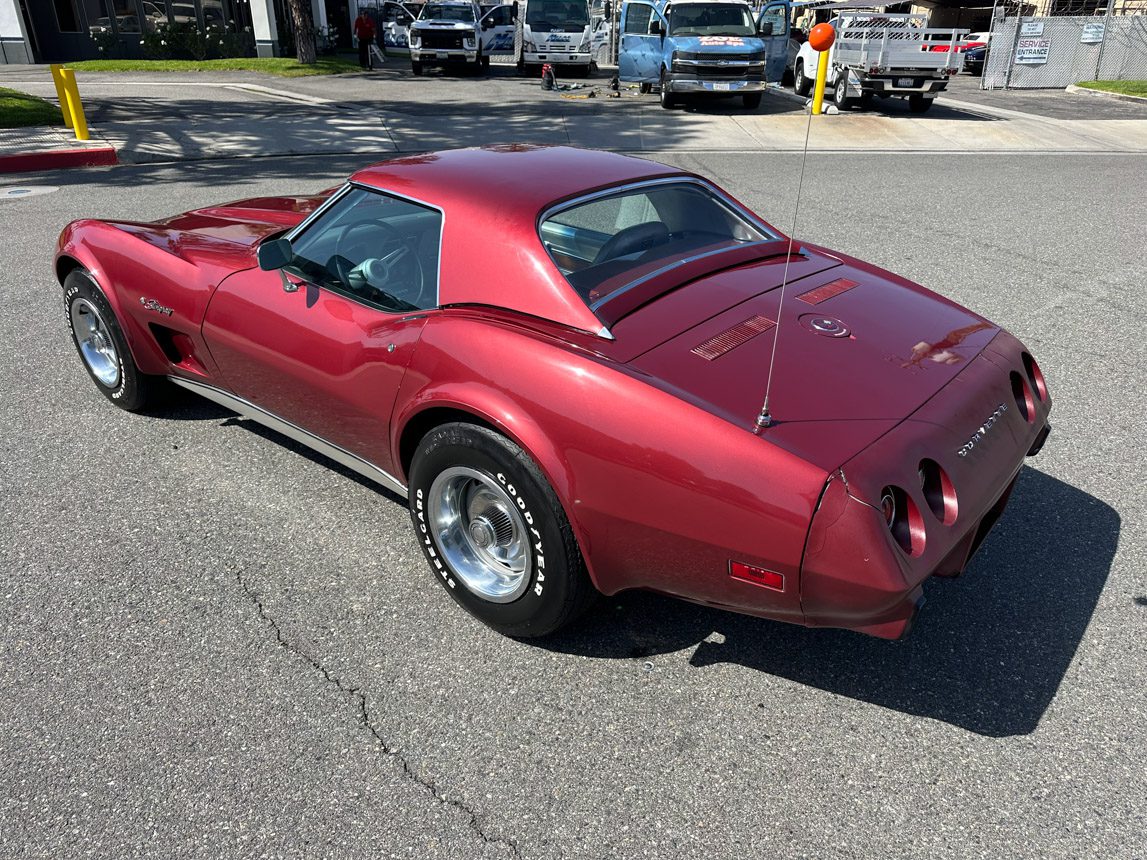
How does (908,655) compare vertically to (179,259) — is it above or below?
below

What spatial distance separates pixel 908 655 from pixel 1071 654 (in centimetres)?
54

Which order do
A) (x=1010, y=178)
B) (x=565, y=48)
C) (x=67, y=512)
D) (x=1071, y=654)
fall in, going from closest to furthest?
A: (x=1071, y=654) < (x=67, y=512) < (x=1010, y=178) < (x=565, y=48)

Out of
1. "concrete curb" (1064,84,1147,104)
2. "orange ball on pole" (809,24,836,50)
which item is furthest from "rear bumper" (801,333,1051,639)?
"concrete curb" (1064,84,1147,104)

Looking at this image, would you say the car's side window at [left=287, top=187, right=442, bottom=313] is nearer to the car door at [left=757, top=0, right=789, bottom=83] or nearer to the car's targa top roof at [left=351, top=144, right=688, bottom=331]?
the car's targa top roof at [left=351, top=144, right=688, bottom=331]

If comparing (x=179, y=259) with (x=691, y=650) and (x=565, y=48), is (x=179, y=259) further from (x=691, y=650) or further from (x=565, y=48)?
(x=565, y=48)

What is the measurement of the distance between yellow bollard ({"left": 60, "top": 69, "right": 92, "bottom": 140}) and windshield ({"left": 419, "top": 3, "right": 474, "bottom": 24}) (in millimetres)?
13122

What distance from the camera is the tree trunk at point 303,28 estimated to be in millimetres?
22353

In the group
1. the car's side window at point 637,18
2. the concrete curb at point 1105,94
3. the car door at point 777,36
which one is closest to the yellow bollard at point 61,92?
the car's side window at point 637,18

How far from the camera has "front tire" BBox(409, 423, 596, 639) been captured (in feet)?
8.80

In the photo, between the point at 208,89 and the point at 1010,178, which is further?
the point at 208,89

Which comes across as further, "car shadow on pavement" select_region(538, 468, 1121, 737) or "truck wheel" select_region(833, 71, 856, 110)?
A: "truck wheel" select_region(833, 71, 856, 110)

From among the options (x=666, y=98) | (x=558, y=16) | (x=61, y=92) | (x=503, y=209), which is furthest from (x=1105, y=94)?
(x=503, y=209)

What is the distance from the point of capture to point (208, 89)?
1900cm

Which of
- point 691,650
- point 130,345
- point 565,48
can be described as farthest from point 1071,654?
point 565,48
